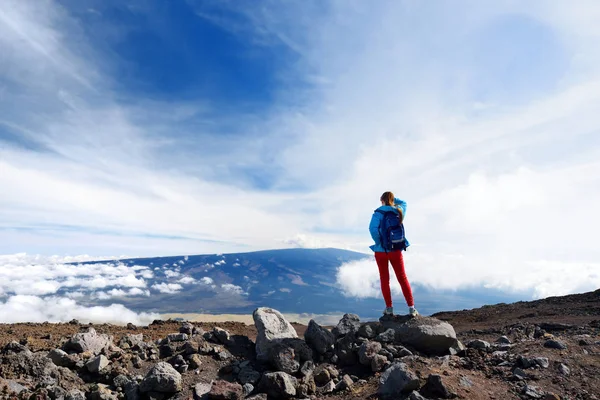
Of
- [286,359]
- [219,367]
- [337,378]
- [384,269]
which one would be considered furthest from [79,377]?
[384,269]

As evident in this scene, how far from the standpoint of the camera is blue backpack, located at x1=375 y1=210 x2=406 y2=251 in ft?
28.5

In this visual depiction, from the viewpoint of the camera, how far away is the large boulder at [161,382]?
21.4 feet

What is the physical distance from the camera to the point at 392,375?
5.96 m

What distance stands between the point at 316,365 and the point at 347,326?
5.52ft

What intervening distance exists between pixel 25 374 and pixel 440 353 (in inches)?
354

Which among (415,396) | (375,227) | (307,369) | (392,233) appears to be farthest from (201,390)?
(392,233)

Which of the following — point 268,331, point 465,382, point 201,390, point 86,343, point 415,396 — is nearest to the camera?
point 415,396

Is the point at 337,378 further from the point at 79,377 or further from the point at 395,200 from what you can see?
the point at 79,377

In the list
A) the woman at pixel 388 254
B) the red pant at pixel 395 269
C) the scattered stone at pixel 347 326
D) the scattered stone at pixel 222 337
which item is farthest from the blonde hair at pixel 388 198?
the scattered stone at pixel 222 337

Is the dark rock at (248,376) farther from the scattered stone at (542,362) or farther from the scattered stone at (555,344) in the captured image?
the scattered stone at (555,344)

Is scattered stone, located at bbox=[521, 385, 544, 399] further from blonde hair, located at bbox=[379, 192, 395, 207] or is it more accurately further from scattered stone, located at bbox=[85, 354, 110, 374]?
scattered stone, located at bbox=[85, 354, 110, 374]

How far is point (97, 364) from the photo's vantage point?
23.7 feet

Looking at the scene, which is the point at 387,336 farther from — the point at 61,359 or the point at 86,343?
the point at 61,359

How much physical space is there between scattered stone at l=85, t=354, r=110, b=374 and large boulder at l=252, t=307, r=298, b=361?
336cm
